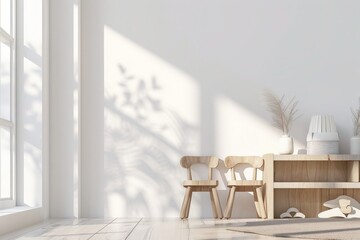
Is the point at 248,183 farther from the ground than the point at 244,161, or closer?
closer

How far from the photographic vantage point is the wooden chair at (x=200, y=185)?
17.0 feet

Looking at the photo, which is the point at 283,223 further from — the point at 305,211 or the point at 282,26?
the point at 282,26

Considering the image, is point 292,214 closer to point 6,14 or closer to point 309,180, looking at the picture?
point 309,180

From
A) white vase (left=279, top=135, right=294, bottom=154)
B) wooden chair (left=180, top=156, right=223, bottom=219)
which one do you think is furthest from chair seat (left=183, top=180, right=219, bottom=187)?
white vase (left=279, top=135, right=294, bottom=154)

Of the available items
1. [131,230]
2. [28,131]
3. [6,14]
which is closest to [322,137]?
[131,230]

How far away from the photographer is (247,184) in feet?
17.0

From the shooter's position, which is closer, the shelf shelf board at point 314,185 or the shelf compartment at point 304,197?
the shelf shelf board at point 314,185

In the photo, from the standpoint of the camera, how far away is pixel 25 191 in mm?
4969

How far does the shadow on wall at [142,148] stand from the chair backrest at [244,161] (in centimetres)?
30

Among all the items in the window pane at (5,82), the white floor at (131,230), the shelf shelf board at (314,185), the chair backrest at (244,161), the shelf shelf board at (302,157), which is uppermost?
the window pane at (5,82)

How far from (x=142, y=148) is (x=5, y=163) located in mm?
1128

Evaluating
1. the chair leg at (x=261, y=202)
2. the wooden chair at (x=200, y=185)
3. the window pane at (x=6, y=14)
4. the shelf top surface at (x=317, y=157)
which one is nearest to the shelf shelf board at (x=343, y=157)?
the shelf top surface at (x=317, y=157)

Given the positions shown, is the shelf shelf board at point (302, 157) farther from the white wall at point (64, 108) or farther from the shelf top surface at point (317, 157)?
the white wall at point (64, 108)

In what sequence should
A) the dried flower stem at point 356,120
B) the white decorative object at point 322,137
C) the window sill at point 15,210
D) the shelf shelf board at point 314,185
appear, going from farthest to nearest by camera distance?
the dried flower stem at point 356,120
the white decorative object at point 322,137
the shelf shelf board at point 314,185
the window sill at point 15,210
